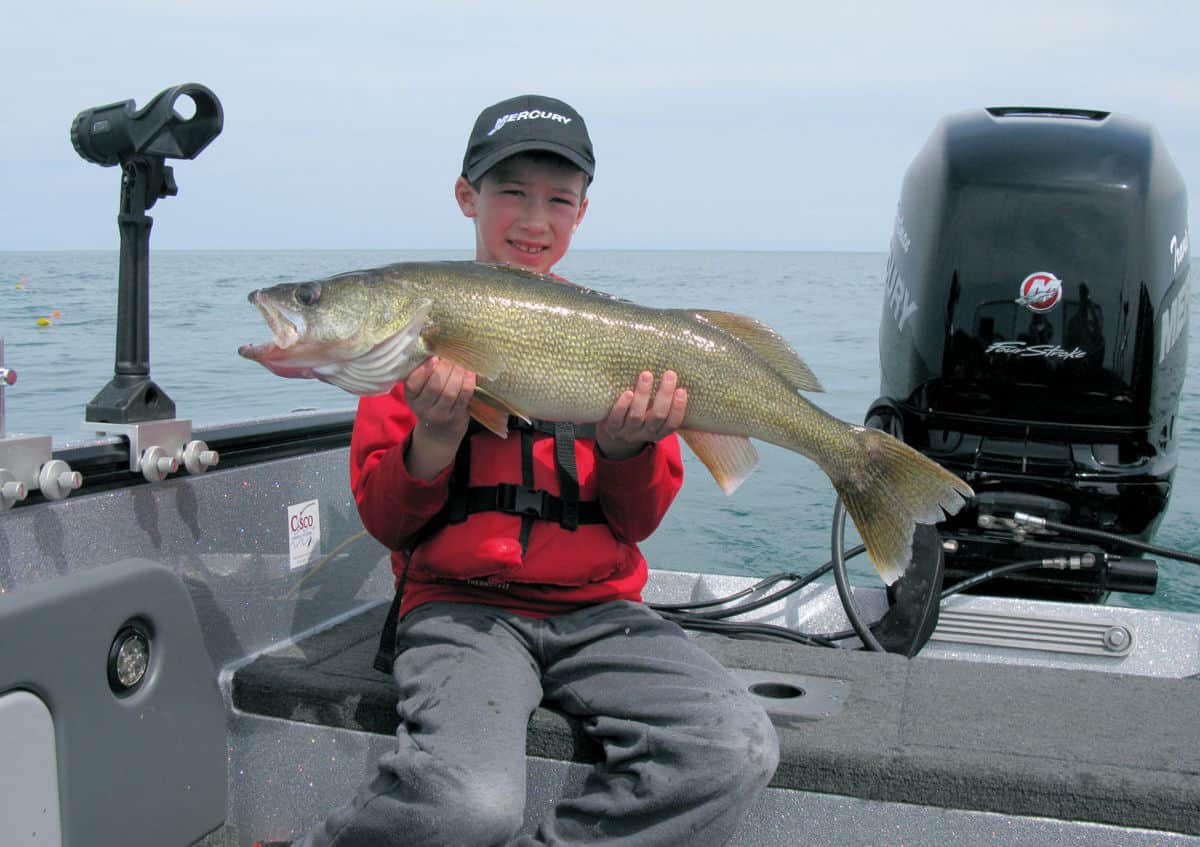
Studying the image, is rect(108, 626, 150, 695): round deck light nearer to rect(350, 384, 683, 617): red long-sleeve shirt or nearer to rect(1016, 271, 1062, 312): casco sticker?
rect(350, 384, 683, 617): red long-sleeve shirt

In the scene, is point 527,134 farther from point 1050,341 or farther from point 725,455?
point 1050,341

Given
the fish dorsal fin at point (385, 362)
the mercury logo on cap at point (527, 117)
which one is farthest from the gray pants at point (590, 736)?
the mercury logo on cap at point (527, 117)

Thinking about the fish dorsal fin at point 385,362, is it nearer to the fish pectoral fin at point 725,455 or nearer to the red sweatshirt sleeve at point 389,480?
the red sweatshirt sleeve at point 389,480

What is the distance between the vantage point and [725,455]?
8.38 feet

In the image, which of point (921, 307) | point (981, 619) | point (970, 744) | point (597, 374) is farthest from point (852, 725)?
point (921, 307)

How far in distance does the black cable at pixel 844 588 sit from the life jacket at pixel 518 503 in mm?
925

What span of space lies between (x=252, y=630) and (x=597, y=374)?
1427 mm

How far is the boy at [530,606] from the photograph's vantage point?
2.05 m

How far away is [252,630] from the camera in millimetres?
3008

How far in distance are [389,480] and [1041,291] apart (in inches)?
107

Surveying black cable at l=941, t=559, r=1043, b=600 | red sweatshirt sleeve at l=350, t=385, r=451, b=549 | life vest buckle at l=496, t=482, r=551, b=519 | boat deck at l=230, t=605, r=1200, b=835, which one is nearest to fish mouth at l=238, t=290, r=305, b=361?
red sweatshirt sleeve at l=350, t=385, r=451, b=549

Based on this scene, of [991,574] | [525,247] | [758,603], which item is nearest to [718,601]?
[758,603]

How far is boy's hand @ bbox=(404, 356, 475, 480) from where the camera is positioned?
7.29 feet

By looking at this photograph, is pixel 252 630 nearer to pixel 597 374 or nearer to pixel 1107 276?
pixel 597 374
